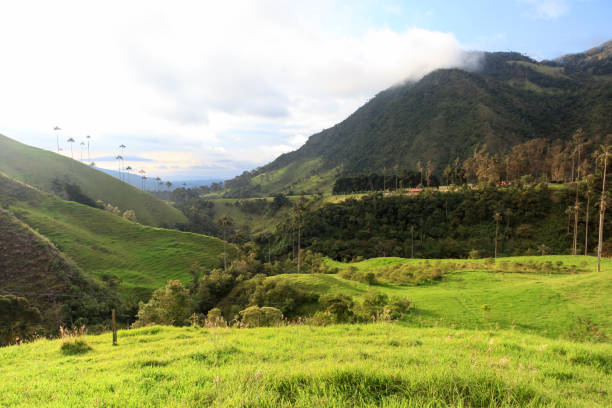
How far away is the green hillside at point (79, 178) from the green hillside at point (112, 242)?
31513 millimetres

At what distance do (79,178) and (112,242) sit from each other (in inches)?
2803

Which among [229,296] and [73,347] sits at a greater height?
[73,347]

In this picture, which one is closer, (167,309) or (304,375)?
(304,375)

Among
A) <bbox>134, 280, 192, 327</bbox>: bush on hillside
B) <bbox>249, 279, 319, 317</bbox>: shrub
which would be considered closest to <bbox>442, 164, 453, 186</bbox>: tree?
<bbox>249, 279, 319, 317</bbox>: shrub

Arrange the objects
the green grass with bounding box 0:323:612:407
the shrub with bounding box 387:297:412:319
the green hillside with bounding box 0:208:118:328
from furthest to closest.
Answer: the green hillside with bounding box 0:208:118:328 < the shrub with bounding box 387:297:412:319 < the green grass with bounding box 0:323:612:407

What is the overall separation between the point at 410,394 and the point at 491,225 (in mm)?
76599

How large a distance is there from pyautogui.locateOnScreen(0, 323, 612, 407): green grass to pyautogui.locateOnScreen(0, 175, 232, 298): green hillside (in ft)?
156

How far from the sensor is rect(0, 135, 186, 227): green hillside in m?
98.4

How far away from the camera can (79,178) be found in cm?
10981

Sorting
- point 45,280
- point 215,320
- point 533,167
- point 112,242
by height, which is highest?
point 533,167

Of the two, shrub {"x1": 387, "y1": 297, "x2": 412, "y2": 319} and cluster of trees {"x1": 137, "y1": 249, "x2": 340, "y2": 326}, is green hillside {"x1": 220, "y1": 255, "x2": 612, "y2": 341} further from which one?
→ cluster of trees {"x1": 137, "y1": 249, "x2": 340, "y2": 326}

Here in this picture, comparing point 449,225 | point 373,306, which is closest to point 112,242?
point 373,306

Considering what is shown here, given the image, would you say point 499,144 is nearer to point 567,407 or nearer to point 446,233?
point 446,233

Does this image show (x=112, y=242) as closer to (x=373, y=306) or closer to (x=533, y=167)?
(x=373, y=306)
